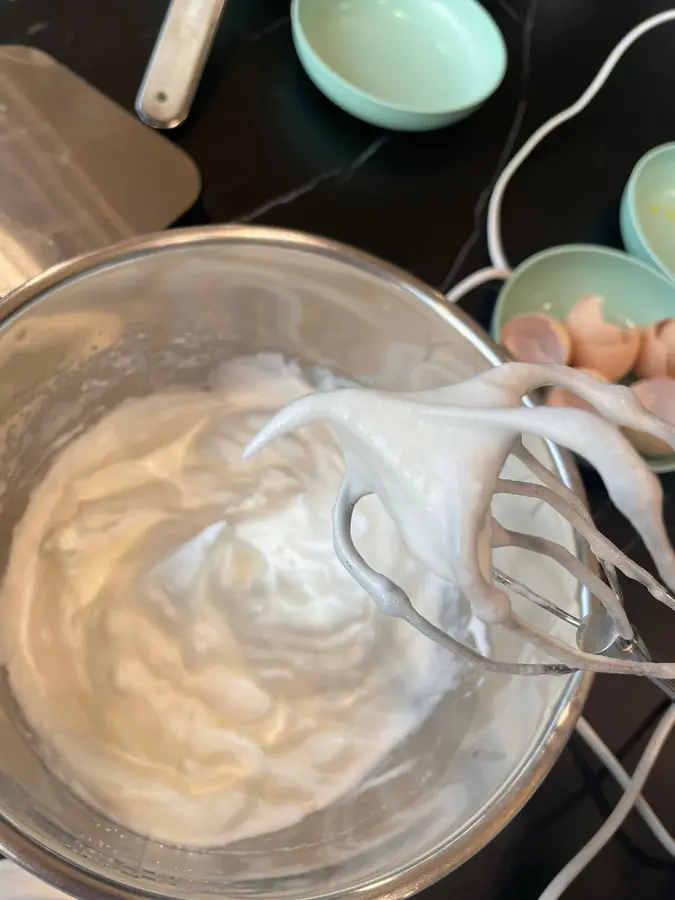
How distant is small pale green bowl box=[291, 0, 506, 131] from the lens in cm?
66

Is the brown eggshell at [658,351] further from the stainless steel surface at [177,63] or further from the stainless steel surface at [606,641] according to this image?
the stainless steel surface at [177,63]

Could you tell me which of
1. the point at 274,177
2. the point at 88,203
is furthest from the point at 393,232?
the point at 88,203

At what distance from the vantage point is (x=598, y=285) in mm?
643

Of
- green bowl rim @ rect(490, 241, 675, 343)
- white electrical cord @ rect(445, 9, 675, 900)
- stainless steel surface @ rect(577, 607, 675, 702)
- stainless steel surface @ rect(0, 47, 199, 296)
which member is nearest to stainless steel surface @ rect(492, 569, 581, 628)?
stainless steel surface @ rect(577, 607, 675, 702)

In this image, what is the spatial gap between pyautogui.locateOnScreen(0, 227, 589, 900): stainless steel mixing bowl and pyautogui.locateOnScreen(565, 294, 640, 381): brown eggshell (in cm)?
16

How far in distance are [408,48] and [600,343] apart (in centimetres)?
32

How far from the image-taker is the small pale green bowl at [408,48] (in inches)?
26.1

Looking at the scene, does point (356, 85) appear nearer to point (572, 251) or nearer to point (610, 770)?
point (572, 251)

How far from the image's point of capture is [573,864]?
0.48 meters

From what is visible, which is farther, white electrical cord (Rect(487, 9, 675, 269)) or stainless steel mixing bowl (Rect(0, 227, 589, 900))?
white electrical cord (Rect(487, 9, 675, 269))

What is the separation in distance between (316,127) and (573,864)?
1.91 feet

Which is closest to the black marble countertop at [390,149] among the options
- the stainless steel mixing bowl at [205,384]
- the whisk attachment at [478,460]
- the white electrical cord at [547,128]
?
the white electrical cord at [547,128]

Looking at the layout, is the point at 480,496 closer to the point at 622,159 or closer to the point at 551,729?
the point at 551,729

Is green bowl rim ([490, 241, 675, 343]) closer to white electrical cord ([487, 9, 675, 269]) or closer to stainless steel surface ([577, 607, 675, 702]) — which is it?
white electrical cord ([487, 9, 675, 269])
